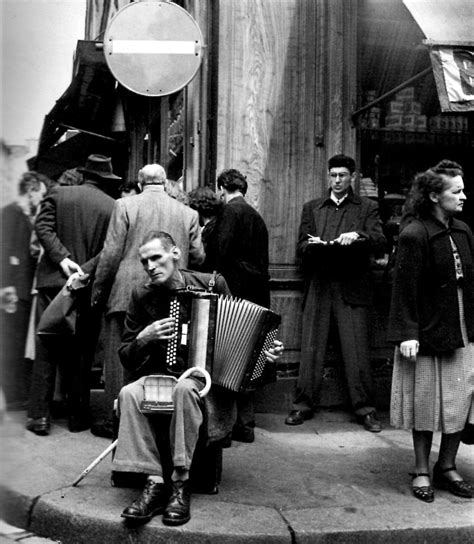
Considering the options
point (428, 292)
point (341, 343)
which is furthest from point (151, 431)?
point (341, 343)

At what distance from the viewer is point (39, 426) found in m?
5.21

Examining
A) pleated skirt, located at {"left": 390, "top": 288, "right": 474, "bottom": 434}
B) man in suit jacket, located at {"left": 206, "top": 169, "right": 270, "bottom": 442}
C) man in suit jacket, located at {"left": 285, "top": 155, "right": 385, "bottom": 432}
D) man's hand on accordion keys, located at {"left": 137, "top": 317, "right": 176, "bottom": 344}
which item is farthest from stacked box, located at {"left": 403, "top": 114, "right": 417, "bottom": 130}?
man's hand on accordion keys, located at {"left": 137, "top": 317, "right": 176, "bottom": 344}

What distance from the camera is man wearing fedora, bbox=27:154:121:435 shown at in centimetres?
529

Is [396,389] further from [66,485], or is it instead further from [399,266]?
[66,485]

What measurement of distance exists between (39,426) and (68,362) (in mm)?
521

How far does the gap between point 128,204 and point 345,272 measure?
1.82 m

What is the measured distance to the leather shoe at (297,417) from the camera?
577 centimetres

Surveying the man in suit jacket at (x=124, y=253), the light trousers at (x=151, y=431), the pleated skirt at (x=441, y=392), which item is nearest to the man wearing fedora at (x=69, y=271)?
the man in suit jacket at (x=124, y=253)

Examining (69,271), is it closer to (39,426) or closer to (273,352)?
(39,426)

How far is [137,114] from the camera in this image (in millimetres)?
12469

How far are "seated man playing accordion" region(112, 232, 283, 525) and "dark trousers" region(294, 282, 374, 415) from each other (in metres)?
1.74

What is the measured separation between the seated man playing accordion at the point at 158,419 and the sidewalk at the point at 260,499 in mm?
137

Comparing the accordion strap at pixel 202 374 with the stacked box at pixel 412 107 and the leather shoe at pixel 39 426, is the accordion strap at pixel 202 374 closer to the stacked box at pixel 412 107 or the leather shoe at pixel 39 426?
the leather shoe at pixel 39 426

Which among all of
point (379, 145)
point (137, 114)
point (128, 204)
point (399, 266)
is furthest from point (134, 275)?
point (137, 114)
